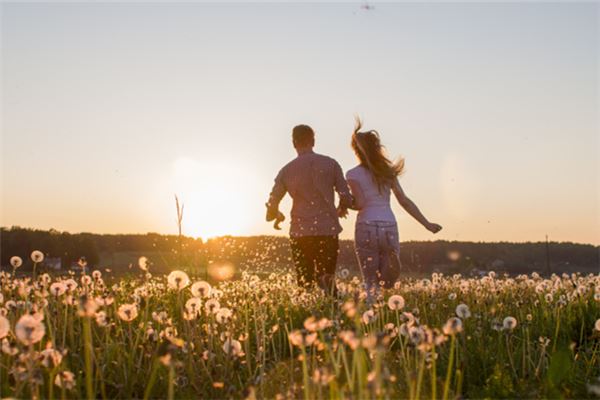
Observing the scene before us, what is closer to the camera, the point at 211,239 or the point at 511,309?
the point at 511,309

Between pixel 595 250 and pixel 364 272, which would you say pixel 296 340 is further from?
pixel 595 250

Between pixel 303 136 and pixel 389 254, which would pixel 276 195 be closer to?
pixel 303 136

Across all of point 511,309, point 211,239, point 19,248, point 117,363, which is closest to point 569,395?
point 117,363

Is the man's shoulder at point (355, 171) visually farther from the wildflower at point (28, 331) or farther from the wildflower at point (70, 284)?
the wildflower at point (28, 331)

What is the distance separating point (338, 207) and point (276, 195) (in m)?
0.98

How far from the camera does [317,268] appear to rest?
1014 cm

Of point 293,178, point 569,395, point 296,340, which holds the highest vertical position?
point 293,178

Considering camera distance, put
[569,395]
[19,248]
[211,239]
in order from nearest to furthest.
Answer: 1. [569,395]
2. [211,239]
3. [19,248]

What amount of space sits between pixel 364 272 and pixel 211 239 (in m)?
2.11

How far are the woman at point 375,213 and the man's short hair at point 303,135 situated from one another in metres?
1.05

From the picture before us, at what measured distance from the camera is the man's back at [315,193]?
1013cm

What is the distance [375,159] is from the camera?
370 inches

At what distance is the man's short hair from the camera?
1035cm

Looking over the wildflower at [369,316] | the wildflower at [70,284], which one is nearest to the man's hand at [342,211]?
the wildflower at [70,284]
